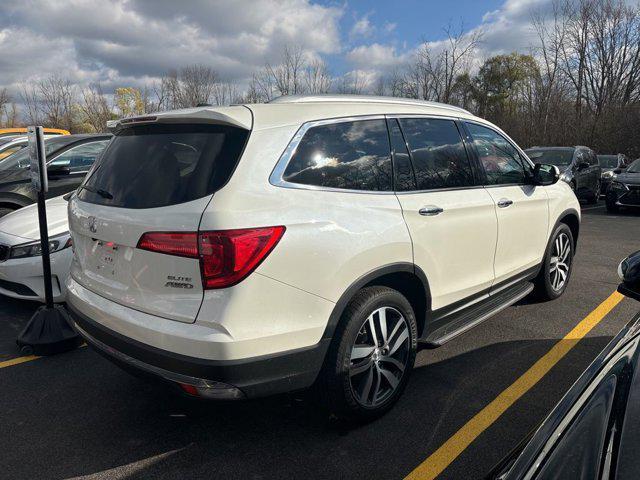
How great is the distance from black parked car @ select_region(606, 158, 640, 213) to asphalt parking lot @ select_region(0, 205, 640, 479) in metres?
9.68

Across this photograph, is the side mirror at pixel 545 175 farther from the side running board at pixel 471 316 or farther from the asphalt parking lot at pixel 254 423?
the asphalt parking lot at pixel 254 423

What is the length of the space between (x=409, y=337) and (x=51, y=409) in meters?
2.35

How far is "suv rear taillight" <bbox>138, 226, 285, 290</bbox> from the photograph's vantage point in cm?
210

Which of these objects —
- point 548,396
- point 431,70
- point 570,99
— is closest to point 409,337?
point 548,396

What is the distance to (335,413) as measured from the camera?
264 cm

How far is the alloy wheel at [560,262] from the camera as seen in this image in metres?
4.77

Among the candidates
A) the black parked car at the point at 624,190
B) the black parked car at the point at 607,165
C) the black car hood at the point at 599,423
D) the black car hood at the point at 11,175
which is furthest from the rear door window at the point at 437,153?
the black parked car at the point at 607,165

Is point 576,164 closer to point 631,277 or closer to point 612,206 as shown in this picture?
point 612,206

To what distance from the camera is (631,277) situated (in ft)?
6.77

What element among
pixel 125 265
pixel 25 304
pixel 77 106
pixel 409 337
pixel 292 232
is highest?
pixel 77 106

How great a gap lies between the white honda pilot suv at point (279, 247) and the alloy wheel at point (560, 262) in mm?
1799

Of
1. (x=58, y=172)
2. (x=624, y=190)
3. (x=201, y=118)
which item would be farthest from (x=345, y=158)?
(x=624, y=190)

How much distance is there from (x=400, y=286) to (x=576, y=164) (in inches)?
469

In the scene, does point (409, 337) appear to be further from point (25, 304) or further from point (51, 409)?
point (25, 304)
